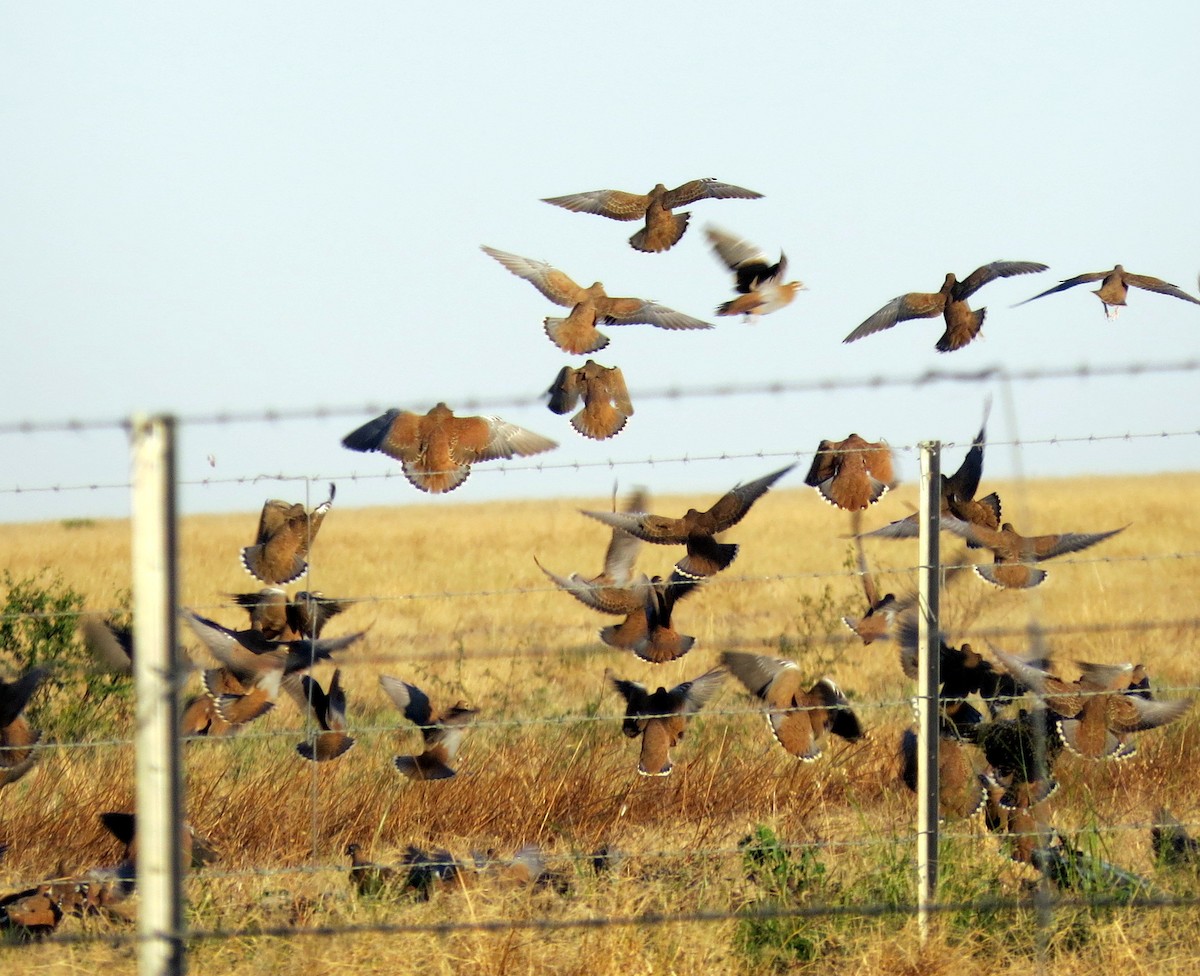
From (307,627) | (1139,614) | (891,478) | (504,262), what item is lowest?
(1139,614)

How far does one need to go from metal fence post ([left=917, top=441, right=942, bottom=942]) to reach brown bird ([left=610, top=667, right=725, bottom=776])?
0.81 m

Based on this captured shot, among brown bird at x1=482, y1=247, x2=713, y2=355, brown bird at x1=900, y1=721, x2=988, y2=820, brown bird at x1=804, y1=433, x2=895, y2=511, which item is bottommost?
brown bird at x1=900, y1=721, x2=988, y2=820

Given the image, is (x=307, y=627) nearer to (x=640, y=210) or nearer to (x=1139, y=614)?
(x=640, y=210)

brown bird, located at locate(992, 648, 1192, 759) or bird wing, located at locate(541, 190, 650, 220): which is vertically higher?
bird wing, located at locate(541, 190, 650, 220)

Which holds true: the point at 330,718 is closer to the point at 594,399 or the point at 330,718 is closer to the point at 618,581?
the point at 618,581

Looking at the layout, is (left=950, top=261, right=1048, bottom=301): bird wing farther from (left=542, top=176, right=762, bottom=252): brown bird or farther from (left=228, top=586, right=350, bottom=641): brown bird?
(left=228, top=586, right=350, bottom=641): brown bird

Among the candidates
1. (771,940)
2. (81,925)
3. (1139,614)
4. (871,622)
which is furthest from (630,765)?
(1139,614)

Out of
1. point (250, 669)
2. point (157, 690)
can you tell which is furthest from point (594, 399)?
→ point (157, 690)

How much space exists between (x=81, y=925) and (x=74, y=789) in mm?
1191

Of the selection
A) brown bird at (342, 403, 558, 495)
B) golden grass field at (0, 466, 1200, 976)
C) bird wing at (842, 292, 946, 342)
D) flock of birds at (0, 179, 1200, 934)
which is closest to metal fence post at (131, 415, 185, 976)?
golden grass field at (0, 466, 1200, 976)

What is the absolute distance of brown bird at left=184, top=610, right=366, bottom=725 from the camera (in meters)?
4.37

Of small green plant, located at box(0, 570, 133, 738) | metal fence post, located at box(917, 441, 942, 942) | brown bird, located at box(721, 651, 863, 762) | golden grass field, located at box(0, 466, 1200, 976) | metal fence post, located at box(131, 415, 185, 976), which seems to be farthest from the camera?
small green plant, located at box(0, 570, 133, 738)

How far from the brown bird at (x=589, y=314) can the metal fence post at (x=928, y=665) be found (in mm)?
1902

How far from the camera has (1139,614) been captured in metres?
12.2
